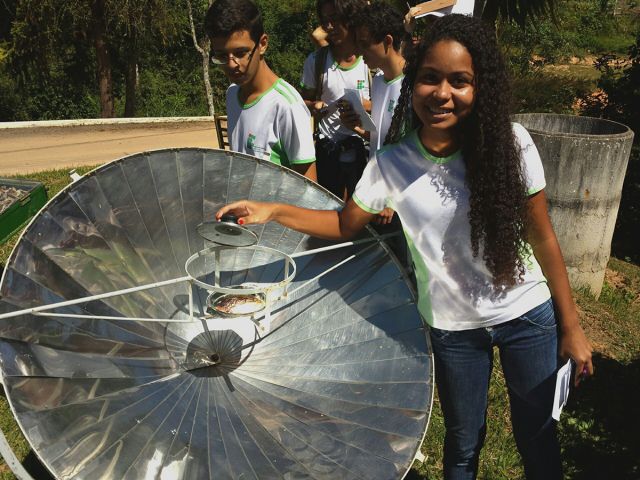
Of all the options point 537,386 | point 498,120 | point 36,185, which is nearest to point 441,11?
point 498,120

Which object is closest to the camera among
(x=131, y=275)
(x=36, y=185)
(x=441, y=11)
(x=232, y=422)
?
(x=232, y=422)

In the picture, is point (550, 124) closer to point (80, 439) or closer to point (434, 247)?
point (434, 247)

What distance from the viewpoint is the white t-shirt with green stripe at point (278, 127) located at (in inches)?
125

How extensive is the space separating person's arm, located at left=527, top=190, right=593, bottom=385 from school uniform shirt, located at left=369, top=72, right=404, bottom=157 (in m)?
1.19

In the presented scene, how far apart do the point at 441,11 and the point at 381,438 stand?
2.31 meters

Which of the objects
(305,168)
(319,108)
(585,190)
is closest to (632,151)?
(585,190)

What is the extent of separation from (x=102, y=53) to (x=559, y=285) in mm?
11696

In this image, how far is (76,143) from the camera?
10156mm

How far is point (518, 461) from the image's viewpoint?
385 centimetres

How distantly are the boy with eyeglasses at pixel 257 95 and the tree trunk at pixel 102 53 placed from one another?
945 centimetres

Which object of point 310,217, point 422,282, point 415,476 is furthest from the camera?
point 415,476

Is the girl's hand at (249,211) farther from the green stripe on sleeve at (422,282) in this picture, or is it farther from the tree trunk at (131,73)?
the tree trunk at (131,73)

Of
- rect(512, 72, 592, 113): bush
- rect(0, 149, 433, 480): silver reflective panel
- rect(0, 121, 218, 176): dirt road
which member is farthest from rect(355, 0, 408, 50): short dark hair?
rect(512, 72, 592, 113): bush

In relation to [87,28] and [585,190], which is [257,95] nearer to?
[585,190]
